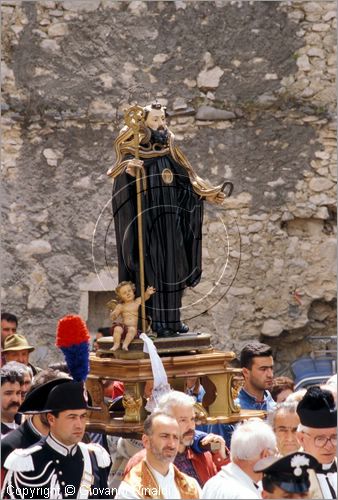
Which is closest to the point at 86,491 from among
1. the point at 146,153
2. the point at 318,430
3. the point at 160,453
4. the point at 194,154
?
the point at 160,453

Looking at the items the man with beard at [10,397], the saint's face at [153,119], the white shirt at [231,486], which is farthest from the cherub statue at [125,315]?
the white shirt at [231,486]

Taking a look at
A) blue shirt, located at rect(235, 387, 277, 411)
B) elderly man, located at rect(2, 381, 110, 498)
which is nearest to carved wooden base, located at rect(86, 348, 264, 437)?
blue shirt, located at rect(235, 387, 277, 411)

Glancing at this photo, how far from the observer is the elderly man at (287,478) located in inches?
234

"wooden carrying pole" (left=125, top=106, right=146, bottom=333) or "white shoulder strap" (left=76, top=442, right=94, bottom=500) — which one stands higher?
"wooden carrying pole" (left=125, top=106, right=146, bottom=333)

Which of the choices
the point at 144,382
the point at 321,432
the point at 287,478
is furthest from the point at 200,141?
the point at 287,478

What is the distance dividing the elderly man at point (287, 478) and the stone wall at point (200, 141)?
728 cm

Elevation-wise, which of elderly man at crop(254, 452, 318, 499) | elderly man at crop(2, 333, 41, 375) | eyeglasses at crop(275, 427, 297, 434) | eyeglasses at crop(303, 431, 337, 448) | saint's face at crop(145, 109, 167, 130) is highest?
saint's face at crop(145, 109, 167, 130)

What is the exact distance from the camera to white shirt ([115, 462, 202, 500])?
656 cm

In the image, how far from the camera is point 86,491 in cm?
703

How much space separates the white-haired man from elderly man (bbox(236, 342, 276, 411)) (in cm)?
245

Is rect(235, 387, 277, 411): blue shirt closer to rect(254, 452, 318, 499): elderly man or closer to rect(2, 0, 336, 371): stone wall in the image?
rect(254, 452, 318, 499): elderly man

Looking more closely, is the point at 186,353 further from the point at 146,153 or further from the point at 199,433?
the point at 146,153

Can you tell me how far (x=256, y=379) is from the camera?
9.07 m

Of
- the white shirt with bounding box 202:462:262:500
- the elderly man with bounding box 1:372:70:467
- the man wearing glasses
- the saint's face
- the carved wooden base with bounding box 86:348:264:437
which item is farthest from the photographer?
the saint's face
